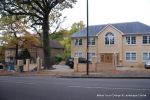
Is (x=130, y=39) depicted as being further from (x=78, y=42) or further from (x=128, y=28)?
(x=78, y=42)

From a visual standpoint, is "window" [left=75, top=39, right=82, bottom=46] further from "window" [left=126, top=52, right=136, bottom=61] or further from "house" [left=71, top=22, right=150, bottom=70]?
"window" [left=126, top=52, right=136, bottom=61]

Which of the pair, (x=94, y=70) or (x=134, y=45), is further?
(x=134, y=45)

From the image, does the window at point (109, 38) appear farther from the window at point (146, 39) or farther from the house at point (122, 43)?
the window at point (146, 39)

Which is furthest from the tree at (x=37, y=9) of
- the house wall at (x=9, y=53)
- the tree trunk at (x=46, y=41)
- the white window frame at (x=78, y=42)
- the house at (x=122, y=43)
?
the house wall at (x=9, y=53)

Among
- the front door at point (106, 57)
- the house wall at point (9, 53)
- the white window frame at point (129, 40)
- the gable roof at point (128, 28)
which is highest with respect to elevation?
the gable roof at point (128, 28)

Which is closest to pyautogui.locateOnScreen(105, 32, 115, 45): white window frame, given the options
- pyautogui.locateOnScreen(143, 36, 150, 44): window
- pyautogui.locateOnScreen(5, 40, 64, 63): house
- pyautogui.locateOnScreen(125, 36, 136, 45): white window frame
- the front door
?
the front door

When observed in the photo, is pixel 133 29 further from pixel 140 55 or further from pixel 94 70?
pixel 94 70

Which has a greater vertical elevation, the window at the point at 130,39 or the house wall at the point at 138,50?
the window at the point at 130,39

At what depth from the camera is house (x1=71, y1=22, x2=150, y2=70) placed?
182 feet

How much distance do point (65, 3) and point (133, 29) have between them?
1541cm

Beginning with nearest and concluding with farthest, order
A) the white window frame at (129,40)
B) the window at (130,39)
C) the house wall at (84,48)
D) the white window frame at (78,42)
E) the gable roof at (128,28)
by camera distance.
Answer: the gable roof at (128,28) < the window at (130,39) < the white window frame at (129,40) < the house wall at (84,48) < the white window frame at (78,42)

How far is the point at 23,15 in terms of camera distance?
153 ft

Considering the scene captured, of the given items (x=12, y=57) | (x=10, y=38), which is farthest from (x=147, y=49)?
(x=12, y=57)

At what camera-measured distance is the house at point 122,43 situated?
5544cm
